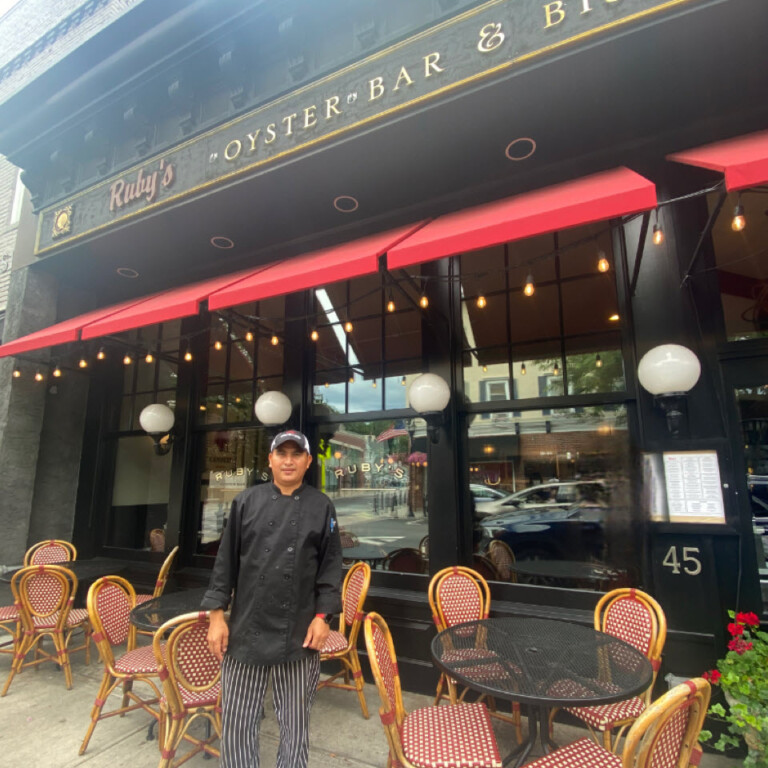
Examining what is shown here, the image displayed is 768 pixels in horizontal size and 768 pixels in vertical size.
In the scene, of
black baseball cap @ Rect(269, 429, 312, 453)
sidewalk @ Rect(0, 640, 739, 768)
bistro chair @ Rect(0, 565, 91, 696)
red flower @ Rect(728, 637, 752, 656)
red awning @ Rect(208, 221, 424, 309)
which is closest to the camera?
black baseball cap @ Rect(269, 429, 312, 453)

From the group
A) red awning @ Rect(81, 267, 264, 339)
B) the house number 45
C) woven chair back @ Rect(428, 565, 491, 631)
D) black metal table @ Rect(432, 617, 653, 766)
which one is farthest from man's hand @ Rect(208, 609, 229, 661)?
the house number 45

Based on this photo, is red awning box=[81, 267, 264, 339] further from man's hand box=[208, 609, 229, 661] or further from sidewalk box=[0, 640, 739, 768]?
sidewalk box=[0, 640, 739, 768]

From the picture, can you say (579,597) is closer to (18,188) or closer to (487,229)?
(487,229)

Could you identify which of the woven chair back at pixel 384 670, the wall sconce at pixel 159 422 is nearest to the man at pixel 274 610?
the woven chair back at pixel 384 670

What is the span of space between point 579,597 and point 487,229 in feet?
10.0

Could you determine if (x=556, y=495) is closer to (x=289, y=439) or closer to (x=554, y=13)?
(x=289, y=439)

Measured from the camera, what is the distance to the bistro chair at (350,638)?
3.44 metres

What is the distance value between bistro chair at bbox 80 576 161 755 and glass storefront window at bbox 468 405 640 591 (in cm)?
290

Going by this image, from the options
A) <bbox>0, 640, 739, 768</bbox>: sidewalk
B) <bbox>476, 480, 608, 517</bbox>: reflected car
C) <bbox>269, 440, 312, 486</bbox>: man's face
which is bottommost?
<bbox>0, 640, 739, 768</bbox>: sidewalk

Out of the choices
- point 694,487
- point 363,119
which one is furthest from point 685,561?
point 363,119

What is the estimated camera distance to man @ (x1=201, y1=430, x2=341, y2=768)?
214 centimetres

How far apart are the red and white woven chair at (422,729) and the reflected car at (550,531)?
76.3 inches

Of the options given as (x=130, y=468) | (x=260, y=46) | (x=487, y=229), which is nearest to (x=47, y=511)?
(x=130, y=468)

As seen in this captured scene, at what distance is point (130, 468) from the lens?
22.1ft
